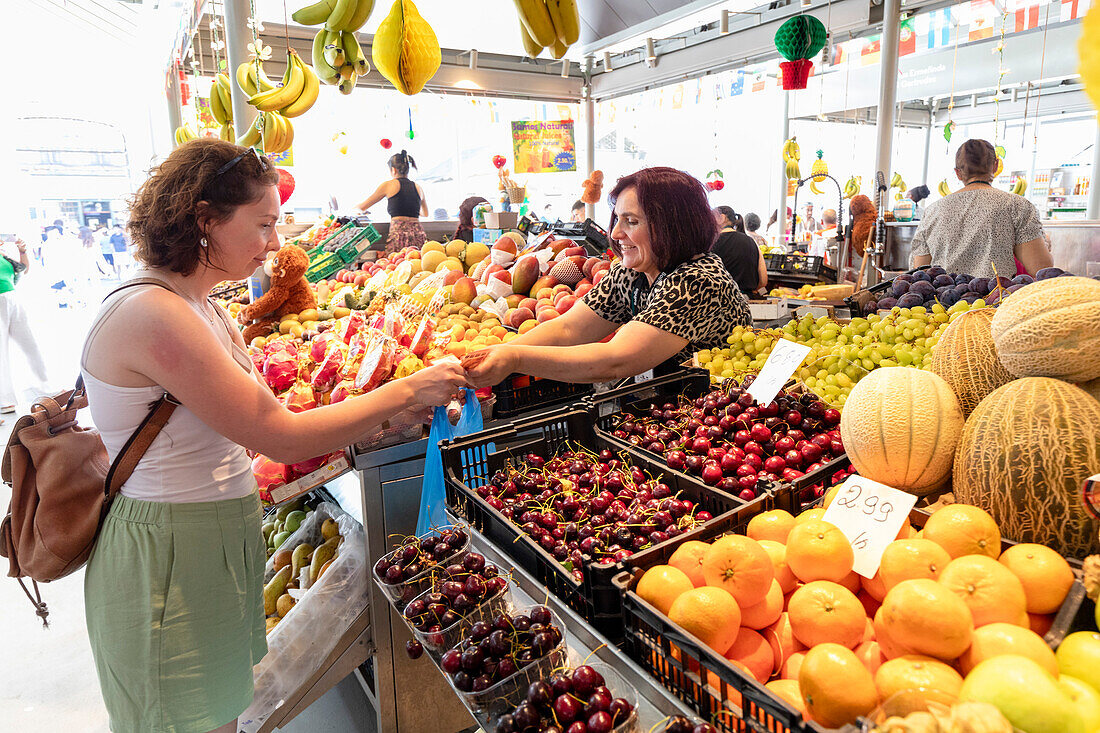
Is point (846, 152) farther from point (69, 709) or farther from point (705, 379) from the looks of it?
point (69, 709)

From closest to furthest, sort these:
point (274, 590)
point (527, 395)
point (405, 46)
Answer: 1. point (405, 46)
2. point (527, 395)
3. point (274, 590)

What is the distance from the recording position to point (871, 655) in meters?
1.02

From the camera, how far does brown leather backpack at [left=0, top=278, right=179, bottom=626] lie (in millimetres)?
1656

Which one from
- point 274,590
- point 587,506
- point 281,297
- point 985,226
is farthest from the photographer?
point 985,226

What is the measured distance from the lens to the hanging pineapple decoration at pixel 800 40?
188 inches

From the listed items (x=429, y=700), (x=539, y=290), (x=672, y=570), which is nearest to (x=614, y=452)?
(x=672, y=570)

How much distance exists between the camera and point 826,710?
2.77 ft

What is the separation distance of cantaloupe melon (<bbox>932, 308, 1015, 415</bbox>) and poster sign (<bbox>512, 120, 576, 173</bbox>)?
8.24 meters

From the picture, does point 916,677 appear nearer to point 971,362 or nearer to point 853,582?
point 853,582

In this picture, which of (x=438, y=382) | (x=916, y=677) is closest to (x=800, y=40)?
(x=438, y=382)

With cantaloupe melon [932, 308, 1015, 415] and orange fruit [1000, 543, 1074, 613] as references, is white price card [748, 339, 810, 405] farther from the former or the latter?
orange fruit [1000, 543, 1074, 613]

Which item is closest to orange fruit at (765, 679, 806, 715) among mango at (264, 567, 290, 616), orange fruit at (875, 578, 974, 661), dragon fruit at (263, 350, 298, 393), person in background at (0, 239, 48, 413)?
orange fruit at (875, 578, 974, 661)

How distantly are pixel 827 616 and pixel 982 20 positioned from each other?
1007cm

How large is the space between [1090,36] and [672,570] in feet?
2.97
